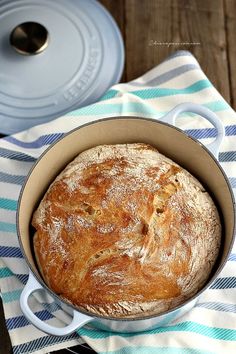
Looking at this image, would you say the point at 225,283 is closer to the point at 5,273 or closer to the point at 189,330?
the point at 189,330

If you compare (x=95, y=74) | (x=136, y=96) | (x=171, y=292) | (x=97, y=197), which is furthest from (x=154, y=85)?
(x=171, y=292)

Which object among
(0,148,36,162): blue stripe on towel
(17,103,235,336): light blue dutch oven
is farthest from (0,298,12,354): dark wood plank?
(0,148,36,162): blue stripe on towel

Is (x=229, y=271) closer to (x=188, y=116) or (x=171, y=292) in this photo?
(x=171, y=292)

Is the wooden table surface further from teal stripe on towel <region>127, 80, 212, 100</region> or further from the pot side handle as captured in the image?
the pot side handle

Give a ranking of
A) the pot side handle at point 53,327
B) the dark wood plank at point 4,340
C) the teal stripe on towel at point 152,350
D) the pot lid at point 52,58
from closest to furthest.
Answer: the pot side handle at point 53,327 → the teal stripe on towel at point 152,350 → the dark wood plank at point 4,340 → the pot lid at point 52,58

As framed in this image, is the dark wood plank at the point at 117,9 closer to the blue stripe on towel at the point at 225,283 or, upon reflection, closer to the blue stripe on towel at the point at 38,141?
the blue stripe on towel at the point at 38,141

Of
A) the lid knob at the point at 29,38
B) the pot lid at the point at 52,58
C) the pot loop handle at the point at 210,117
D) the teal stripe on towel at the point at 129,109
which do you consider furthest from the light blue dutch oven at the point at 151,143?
the lid knob at the point at 29,38
